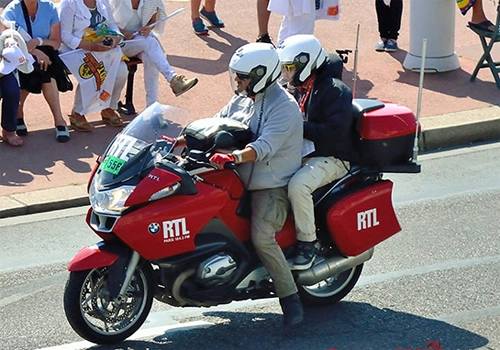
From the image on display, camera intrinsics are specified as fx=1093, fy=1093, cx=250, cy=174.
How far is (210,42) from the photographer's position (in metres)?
13.2

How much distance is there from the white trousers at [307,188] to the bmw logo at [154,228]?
87 cm

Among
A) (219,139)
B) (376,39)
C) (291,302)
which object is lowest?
(376,39)

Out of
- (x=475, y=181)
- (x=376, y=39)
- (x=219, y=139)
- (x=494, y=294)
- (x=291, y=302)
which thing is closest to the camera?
(x=219, y=139)

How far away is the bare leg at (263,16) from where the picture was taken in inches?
498

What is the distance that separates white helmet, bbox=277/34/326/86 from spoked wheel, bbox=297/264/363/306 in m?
1.34

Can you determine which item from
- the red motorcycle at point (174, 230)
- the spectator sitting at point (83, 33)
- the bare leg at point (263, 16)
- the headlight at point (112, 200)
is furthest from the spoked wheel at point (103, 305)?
the bare leg at point (263, 16)

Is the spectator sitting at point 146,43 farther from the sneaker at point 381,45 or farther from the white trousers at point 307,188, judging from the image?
the white trousers at point 307,188

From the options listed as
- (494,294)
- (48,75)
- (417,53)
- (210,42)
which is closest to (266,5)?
(210,42)

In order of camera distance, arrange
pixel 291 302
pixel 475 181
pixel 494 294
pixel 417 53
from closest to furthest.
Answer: pixel 291 302 → pixel 494 294 → pixel 475 181 → pixel 417 53

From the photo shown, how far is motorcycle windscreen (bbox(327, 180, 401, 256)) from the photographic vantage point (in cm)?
675

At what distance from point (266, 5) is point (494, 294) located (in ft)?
20.2

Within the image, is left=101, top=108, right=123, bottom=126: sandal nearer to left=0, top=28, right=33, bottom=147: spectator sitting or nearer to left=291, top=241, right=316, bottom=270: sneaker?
left=0, top=28, right=33, bottom=147: spectator sitting

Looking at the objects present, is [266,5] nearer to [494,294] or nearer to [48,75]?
[48,75]

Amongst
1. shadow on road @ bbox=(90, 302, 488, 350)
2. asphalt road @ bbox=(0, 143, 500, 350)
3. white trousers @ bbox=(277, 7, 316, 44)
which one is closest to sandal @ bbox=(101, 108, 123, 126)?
asphalt road @ bbox=(0, 143, 500, 350)
